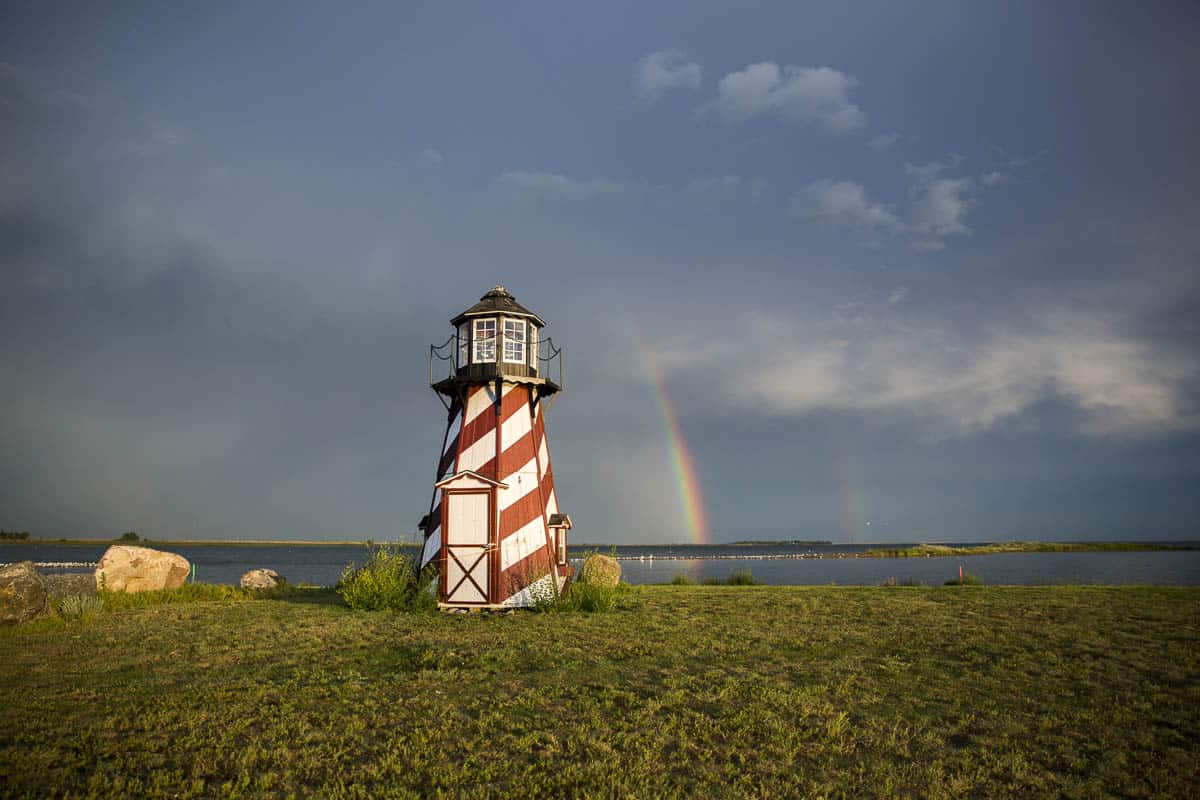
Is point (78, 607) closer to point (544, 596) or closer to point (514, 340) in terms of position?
point (544, 596)

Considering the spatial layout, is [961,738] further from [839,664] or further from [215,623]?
[215,623]

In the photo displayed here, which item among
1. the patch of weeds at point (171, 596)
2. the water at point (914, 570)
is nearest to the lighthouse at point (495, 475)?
the patch of weeds at point (171, 596)

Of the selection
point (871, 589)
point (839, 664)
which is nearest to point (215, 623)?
point (839, 664)

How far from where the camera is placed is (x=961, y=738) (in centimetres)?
749

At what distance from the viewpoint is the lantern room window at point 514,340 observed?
20.0 meters

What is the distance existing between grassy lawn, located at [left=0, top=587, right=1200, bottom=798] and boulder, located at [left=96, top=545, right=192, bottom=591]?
6.64 metres

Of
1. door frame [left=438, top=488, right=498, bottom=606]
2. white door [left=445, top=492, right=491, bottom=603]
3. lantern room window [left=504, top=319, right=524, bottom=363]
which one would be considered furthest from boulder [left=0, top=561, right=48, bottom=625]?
Answer: lantern room window [left=504, top=319, right=524, bottom=363]

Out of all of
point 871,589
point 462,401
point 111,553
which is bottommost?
point 871,589

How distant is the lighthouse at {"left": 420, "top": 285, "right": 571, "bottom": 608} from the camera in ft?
60.6

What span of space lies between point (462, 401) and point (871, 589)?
614 inches

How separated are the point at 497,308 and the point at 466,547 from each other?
21.7ft

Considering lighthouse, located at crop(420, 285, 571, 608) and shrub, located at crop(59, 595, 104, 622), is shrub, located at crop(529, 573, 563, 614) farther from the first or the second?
shrub, located at crop(59, 595, 104, 622)

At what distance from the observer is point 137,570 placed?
21.2 m

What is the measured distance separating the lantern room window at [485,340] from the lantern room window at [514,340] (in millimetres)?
334
